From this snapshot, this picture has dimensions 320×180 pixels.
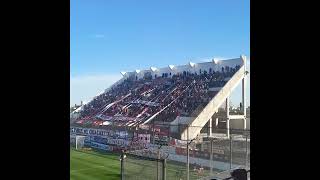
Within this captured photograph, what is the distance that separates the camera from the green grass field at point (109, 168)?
2.85 metres

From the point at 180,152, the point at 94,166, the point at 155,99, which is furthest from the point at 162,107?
the point at 180,152

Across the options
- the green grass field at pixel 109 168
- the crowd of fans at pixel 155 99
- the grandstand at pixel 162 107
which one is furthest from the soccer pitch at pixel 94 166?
the crowd of fans at pixel 155 99

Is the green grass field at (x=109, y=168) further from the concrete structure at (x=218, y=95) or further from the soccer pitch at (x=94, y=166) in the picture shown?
the concrete structure at (x=218, y=95)

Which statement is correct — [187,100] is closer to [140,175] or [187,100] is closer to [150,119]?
[150,119]

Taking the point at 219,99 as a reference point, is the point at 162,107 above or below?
below

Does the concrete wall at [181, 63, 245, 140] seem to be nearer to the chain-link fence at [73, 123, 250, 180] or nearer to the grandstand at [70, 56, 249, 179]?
the grandstand at [70, 56, 249, 179]

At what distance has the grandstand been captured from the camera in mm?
8414

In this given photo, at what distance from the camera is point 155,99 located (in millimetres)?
12078

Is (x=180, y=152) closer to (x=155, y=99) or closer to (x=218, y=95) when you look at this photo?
(x=218, y=95)

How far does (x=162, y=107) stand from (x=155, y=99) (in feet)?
3.03

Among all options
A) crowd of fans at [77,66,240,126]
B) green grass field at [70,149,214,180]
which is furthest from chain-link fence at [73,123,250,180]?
crowd of fans at [77,66,240,126]
